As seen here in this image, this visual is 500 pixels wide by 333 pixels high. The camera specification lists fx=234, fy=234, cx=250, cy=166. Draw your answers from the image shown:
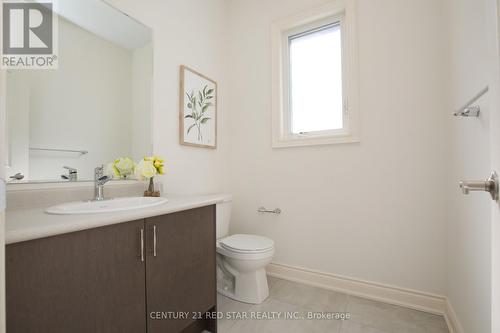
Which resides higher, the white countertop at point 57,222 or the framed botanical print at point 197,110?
the framed botanical print at point 197,110

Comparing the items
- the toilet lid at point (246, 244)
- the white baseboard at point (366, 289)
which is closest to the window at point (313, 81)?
the toilet lid at point (246, 244)

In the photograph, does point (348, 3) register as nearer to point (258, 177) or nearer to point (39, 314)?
point (258, 177)

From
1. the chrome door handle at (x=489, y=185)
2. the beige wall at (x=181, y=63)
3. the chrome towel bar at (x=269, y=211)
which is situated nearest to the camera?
the chrome door handle at (x=489, y=185)

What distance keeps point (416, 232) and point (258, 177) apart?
128 cm

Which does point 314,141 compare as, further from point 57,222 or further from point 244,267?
point 57,222

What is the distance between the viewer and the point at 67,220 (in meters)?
0.76

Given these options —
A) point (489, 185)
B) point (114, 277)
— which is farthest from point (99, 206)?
point (489, 185)

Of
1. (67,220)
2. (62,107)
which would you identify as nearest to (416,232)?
(67,220)

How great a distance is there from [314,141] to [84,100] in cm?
161

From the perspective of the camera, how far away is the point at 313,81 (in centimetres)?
211

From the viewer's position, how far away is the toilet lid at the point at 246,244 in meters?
1.63

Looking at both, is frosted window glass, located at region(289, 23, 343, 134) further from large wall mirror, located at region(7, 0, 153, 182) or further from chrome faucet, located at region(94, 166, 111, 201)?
chrome faucet, located at region(94, 166, 111, 201)

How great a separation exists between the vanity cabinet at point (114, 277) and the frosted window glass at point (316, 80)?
129 centimetres

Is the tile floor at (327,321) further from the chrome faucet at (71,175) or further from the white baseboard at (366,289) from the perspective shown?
the chrome faucet at (71,175)
